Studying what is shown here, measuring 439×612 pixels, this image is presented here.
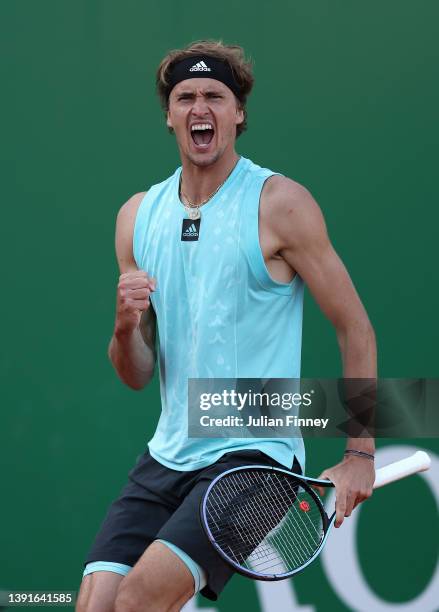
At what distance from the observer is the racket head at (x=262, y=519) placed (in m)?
3.20

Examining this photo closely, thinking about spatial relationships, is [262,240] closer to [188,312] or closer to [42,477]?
[188,312]

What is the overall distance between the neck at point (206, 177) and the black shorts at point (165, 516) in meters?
0.71

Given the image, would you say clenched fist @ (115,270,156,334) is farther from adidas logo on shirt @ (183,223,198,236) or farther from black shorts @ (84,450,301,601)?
black shorts @ (84,450,301,601)

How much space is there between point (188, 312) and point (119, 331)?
18cm

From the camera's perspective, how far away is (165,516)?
11.3 ft

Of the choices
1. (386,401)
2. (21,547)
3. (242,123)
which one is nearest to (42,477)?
(21,547)

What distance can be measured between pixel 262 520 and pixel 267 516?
0.7 inches

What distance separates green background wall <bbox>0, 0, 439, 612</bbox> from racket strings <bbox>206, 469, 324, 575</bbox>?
3.75 ft

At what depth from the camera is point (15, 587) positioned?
456 centimetres

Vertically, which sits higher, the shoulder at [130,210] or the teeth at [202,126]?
the teeth at [202,126]

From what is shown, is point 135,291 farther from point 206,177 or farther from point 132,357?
point 206,177

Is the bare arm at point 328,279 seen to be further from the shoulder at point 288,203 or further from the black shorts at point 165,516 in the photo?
the black shorts at point 165,516

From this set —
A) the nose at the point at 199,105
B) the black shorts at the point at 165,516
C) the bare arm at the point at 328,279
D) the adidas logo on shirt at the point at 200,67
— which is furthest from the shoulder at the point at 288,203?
the black shorts at the point at 165,516

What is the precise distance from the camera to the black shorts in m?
3.20
